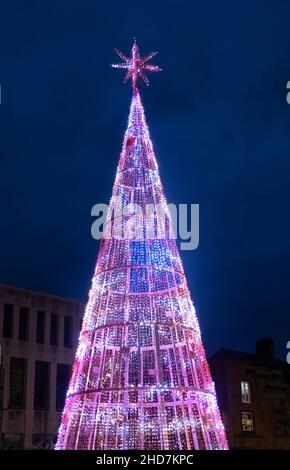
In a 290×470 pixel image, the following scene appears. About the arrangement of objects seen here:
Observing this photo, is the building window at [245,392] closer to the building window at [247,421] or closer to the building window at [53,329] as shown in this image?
the building window at [247,421]

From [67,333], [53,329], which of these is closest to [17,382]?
[53,329]

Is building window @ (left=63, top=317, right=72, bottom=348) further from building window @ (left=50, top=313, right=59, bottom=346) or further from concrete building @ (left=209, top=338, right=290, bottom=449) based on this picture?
concrete building @ (left=209, top=338, right=290, bottom=449)

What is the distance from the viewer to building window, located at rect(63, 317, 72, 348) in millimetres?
37000

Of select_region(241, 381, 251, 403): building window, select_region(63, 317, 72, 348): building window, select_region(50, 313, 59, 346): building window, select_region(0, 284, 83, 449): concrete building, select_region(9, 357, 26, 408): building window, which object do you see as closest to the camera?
select_region(0, 284, 83, 449): concrete building

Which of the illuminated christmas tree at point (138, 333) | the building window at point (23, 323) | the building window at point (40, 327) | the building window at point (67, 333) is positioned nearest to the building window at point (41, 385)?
the building window at point (40, 327)

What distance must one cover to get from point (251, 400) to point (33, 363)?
1486 cm

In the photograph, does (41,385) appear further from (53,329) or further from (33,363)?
(53,329)

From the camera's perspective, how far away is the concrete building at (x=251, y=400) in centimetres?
3894

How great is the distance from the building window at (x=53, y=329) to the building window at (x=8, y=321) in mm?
2772

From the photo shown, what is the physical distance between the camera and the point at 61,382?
36.1m

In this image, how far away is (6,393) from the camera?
33.2 m

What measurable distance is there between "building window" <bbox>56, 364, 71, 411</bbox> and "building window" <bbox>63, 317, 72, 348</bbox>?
1.29 metres

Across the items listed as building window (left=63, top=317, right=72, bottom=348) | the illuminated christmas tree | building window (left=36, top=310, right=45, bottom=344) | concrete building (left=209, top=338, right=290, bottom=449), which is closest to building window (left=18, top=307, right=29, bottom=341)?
building window (left=36, top=310, right=45, bottom=344)
